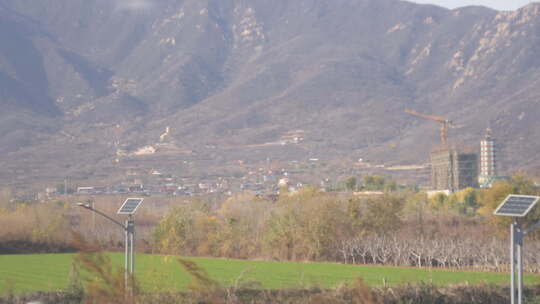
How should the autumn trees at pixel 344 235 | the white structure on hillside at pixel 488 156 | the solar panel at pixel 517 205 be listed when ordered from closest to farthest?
the solar panel at pixel 517 205 → the autumn trees at pixel 344 235 → the white structure on hillside at pixel 488 156

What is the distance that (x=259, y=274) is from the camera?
1328 inches

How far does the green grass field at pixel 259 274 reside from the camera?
2883cm

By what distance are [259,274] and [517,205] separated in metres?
19.7

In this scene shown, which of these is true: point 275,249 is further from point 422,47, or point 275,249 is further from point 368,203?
point 422,47

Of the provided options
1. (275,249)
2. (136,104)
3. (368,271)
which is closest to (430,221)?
(275,249)

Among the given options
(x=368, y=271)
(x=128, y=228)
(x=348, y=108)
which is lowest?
(x=368, y=271)

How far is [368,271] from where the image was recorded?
119 ft

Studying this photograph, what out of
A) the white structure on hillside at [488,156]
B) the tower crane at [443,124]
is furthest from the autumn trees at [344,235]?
the tower crane at [443,124]

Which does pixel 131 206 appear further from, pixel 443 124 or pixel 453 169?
pixel 443 124

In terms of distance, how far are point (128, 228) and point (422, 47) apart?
612 feet

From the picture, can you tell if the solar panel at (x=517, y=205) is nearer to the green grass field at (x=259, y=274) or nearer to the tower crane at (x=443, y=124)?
the green grass field at (x=259, y=274)

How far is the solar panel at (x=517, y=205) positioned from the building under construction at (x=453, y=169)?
330 ft

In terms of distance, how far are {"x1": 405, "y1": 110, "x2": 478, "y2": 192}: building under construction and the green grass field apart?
78.5m

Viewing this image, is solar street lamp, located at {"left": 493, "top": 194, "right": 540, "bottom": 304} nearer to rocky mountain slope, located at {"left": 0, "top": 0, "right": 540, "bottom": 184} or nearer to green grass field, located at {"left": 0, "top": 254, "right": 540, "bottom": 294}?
green grass field, located at {"left": 0, "top": 254, "right": 540, "bottom": 294}
